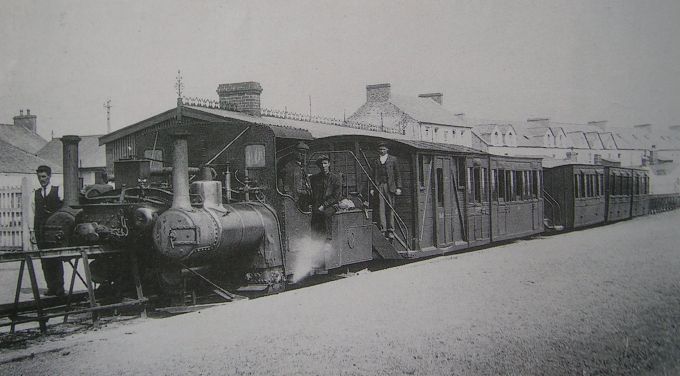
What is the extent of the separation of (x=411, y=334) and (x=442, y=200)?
Answer: 8489mm

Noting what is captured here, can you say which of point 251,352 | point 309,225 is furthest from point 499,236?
point 251,352

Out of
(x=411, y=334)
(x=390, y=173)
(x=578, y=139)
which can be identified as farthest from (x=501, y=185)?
(x=578, y=139)

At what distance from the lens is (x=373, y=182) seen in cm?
1307

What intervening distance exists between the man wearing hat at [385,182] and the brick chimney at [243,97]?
926 cm

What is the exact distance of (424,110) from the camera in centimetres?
5066

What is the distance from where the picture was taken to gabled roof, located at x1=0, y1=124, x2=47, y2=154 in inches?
754

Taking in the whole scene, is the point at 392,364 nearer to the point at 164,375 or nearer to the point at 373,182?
the point at 164,375

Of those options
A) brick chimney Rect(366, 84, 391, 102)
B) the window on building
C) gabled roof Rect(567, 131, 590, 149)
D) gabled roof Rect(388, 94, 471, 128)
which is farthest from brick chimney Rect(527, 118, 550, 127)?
the window on building

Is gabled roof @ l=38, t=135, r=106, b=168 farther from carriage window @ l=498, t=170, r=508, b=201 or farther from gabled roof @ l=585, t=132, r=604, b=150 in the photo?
gabled roof @ l=585, t=132, r=604, b=150

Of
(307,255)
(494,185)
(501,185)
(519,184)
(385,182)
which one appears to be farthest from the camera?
(519,184)

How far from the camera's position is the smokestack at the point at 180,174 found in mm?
7828

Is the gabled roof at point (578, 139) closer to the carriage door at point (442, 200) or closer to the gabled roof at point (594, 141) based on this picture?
the gabled roof at point (594, 141)

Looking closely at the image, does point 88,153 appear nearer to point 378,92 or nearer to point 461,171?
point 378,92

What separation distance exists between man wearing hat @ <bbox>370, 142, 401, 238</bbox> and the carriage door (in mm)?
1509
